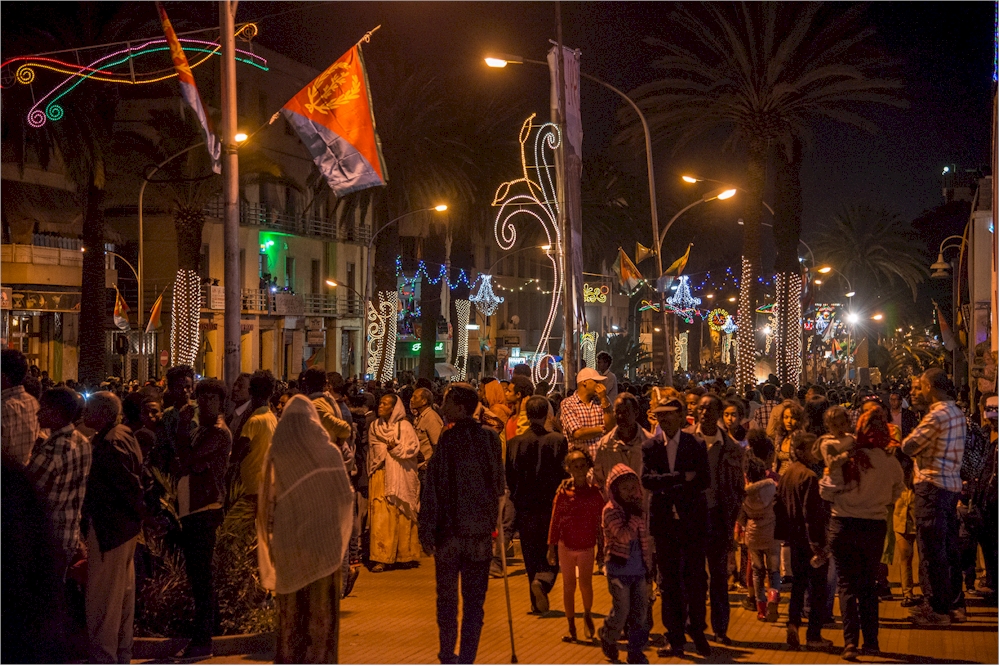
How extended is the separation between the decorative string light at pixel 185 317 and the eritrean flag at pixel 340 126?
27812 millimetres

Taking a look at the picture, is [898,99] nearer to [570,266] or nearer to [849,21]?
[849,21]

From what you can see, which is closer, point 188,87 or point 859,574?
point 859,574

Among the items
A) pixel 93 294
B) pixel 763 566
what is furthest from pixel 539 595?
pixel 93 294

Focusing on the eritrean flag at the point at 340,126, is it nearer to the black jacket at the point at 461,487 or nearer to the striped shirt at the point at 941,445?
the black jacket at the point at 461,487

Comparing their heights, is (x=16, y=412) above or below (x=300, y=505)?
above

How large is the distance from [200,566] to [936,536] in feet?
17.9

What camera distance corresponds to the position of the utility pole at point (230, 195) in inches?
461

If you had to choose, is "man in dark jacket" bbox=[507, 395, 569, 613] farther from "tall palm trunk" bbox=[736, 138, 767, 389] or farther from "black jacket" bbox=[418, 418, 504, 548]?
"tall palm trunk" bbox=[736, 138, 767, 389]

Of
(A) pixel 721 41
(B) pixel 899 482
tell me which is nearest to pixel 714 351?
(A) pixel 721 41

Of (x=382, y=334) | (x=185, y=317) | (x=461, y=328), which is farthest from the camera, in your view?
(x=461, y=328)

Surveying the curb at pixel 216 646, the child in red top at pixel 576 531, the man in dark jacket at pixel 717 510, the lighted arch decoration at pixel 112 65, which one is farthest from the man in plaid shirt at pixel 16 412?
the lighted arch decoration at pixel 112 65

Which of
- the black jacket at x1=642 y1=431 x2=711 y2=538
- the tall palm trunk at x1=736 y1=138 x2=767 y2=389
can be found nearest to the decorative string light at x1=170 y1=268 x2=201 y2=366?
the tall palm trunk at x1=736 y1=138 x2=767 y2=389

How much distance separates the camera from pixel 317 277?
57.4m

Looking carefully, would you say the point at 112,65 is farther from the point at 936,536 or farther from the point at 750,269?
the point at 750,269
